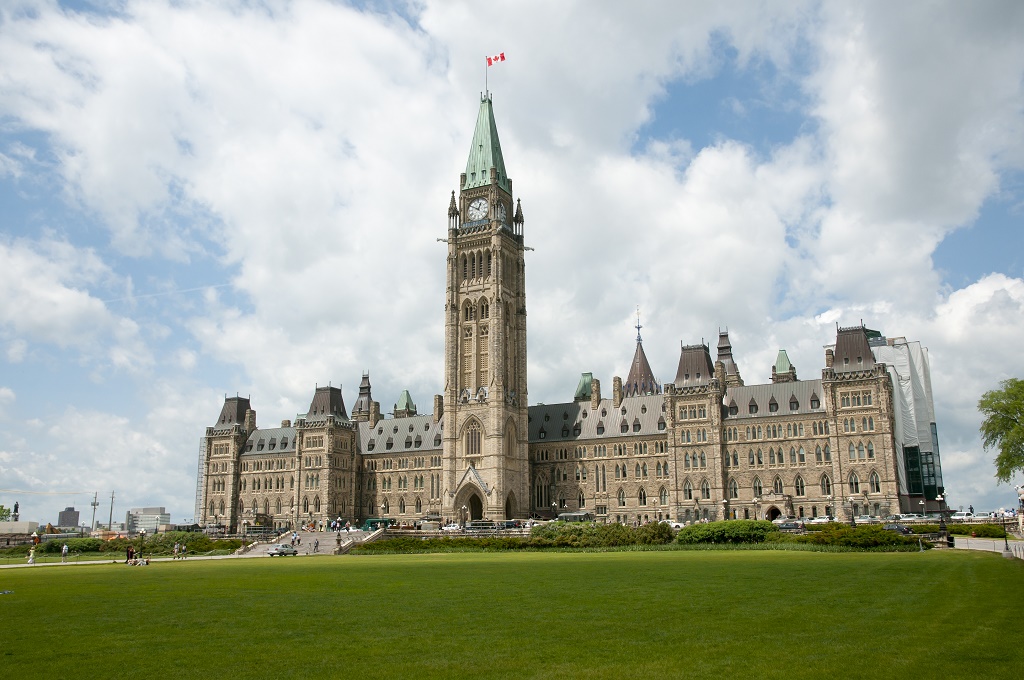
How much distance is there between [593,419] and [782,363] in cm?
2743

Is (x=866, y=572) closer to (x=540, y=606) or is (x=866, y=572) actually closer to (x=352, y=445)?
(x=540, y=606)

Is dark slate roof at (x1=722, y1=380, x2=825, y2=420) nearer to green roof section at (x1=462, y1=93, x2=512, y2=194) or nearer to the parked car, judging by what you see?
green roof section at (x1=462, y1=93, x2=512, y2=194)

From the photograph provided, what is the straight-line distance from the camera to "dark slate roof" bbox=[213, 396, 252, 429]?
5413 inches

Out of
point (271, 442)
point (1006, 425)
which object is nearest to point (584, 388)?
point (271, 442)

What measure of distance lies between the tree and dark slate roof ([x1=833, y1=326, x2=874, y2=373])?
21511 millimetres

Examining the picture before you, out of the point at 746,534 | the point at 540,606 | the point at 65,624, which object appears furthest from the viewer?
the point at 746,534

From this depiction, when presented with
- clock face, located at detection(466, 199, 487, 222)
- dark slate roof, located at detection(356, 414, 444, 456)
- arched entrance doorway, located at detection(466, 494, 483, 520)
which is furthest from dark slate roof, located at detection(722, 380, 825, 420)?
dark slate roof, located at detection(356, 414, 444, 456)

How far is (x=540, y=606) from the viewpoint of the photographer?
2234 centimetres

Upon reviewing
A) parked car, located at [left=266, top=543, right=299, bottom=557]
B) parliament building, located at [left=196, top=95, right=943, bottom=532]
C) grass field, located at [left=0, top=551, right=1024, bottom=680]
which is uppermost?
parliament building, located at [left=196, top=95, right=943, bottom=532]

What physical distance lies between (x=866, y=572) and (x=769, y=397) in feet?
236

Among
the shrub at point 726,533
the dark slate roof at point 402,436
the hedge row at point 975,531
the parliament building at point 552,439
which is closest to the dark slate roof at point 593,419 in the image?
the parliament building at point 552,439

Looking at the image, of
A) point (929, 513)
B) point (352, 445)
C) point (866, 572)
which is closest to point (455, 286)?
point (352, 445)

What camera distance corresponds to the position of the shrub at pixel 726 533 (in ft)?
191

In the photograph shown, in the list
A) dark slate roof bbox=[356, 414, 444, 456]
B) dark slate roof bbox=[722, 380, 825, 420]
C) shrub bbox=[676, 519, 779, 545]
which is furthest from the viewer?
dark slate roof bbox=[356, 414, 444, 456]
